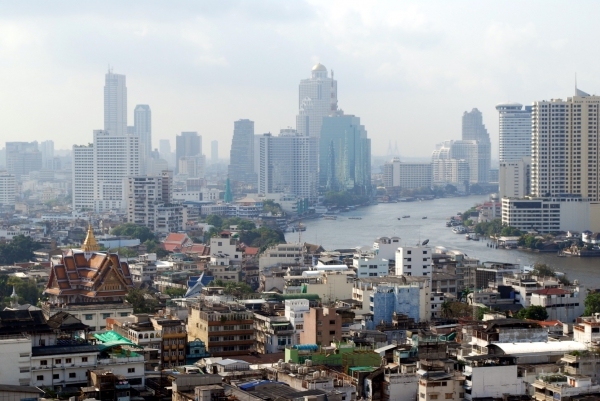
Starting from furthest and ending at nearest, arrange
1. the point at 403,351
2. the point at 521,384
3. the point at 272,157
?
the point at 272,157 < the point at 403,351 < the point at 521,384

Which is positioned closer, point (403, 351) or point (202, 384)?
point (202, 384)

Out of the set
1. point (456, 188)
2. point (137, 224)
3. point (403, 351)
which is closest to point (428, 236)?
point (137, 224)

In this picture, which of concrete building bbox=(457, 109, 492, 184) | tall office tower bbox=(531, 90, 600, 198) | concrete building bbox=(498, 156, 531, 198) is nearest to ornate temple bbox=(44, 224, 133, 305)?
tall office tower bbox=(531, 90, 600, 198)

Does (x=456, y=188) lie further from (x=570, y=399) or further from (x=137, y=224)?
(x=570, y=399)

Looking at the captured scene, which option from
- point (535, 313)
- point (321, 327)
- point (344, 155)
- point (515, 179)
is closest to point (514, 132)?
point (344, 155)

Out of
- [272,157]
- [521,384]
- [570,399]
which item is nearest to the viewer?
[570,399]

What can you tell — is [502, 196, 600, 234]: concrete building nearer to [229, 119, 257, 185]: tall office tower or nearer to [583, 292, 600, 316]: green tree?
[583, 292, 600, 316]: green tree

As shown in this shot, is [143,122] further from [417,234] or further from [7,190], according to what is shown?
[417,234]
